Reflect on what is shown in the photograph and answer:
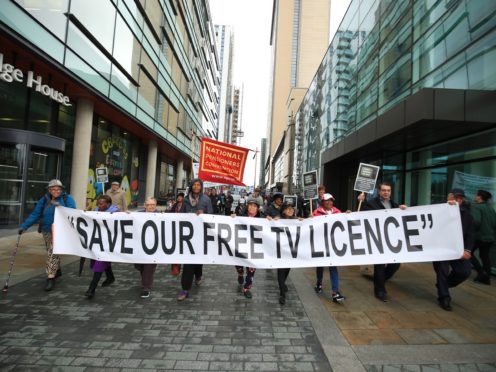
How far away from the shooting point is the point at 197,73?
41.5 m

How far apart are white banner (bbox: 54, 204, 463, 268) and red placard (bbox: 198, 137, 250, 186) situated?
2.97 m

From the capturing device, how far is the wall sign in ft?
31.7

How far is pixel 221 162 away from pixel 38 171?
826 centimetres

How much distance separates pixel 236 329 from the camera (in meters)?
4.17

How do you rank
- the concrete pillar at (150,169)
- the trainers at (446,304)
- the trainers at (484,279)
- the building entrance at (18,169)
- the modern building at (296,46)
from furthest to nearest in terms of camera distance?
the modern building at (296,46)
the concrete pillar at (150,169)
the building entrance at (18,169)
the trainers at (484,279)
the trainers at (446,304)

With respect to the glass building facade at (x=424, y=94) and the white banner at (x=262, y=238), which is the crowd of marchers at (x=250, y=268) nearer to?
the white banner at (x=262, y=238)

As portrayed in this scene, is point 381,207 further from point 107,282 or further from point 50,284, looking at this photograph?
point 50,284

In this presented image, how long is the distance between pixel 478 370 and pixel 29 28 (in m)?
12.9

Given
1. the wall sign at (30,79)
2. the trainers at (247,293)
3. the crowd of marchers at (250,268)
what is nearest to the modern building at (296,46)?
the wall sign at (30,79)

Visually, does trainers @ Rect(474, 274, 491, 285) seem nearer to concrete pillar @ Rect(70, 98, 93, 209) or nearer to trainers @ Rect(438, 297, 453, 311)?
trainers @ Rect(438, 297, 453, 311)

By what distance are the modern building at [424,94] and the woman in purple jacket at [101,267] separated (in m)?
7.30

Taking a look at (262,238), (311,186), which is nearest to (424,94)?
(311,186)

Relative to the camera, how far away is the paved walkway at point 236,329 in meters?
3.33

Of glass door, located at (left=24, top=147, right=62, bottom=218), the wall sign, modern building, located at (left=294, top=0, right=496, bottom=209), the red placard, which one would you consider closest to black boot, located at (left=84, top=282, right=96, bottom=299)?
the red placard
